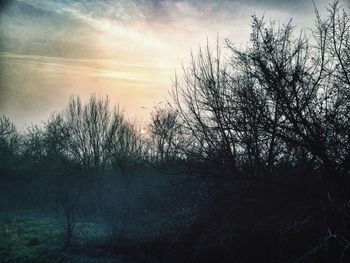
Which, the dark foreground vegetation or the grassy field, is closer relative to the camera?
the dark foreground vegetation

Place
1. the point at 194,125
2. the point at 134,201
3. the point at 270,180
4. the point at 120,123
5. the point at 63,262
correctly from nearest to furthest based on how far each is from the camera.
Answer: the point at 270,180
the point at 194,125
the point at 63,262
the point at 134,201
the point at 120,123

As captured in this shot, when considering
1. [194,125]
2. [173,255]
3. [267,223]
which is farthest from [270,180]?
[173,255]

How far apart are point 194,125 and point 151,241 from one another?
5402 millimetres

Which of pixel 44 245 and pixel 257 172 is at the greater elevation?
pixel 257 172

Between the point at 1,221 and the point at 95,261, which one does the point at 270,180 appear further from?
the point at 1,221

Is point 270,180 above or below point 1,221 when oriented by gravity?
above

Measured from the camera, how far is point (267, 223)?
26.9 ft

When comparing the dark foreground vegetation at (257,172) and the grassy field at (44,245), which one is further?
the grassy field at (44,245)

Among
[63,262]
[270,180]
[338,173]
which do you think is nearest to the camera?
[338,173]

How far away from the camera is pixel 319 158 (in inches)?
306

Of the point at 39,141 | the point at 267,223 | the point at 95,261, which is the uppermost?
the point at 39,141

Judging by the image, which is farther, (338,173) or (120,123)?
(120,123)

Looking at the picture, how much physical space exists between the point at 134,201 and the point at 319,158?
1533 cm

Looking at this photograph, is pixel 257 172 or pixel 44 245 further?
pixel 44 245
